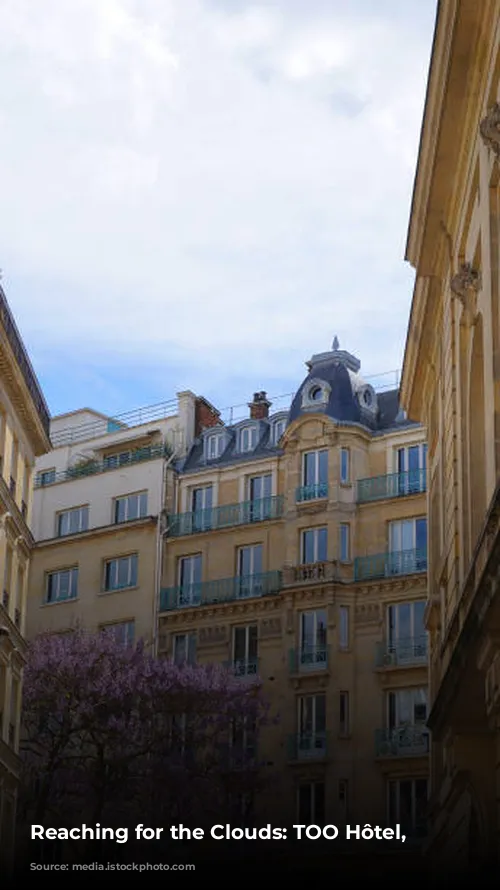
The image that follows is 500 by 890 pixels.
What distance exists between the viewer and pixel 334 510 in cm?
5531

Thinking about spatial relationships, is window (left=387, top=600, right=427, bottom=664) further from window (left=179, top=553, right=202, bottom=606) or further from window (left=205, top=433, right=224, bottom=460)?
window (left=205, top=433, right=224, bottom=460)

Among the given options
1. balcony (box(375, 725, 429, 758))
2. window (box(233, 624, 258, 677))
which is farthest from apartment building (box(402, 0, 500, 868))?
window (box(233, 624, 258, 677))

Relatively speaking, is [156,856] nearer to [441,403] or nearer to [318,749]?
[318,749]

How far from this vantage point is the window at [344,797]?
51.5 m

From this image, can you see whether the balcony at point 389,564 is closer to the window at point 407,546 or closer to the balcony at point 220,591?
the window at point 407,546

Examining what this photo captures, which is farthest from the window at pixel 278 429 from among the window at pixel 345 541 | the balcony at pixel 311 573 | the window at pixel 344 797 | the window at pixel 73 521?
the window at pixel 344 797

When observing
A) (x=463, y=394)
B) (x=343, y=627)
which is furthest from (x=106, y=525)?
(x=463, y=394)

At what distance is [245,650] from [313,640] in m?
2.98

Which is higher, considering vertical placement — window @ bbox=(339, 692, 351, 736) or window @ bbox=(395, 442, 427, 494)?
window @ bbox=(395, 442, 427, 494)

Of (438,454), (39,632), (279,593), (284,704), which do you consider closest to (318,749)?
(284,704)

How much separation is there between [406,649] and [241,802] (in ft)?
25.0

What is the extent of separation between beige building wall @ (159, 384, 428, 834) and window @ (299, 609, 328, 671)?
7 cm

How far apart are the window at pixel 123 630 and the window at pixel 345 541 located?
27.8ft

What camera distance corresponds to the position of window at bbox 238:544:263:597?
56375 mm
